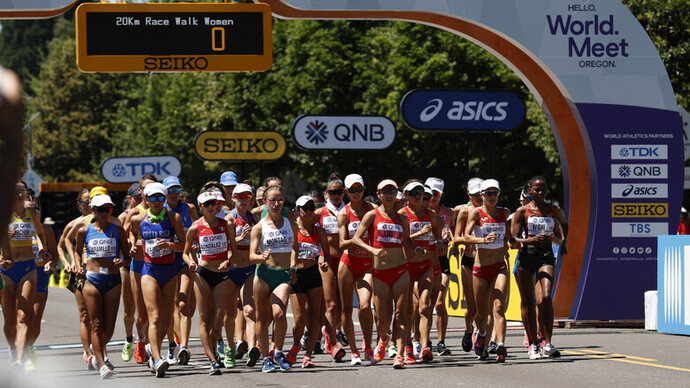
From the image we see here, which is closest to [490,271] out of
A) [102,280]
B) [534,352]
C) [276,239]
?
[534,352]

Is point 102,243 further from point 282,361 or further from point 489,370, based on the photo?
point 489,370

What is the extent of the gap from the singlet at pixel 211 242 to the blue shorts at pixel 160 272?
14.9 inches

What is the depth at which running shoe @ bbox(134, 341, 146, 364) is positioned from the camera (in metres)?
12.5

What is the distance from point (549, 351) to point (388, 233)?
2372 millimetres

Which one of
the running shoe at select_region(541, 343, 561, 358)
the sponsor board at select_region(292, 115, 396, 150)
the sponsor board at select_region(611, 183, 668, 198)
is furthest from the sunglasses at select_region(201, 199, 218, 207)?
the sponsor board at select_region(292, 115, 396, 150)

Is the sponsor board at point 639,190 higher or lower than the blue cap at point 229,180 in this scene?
lower

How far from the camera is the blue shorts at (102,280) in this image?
37.3ft

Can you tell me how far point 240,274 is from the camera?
39.9 feet

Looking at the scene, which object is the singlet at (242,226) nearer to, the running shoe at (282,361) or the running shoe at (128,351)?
the running shoe at (282,361)

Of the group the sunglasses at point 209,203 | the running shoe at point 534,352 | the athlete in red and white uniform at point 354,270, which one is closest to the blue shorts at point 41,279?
the sunglasses at point 209,203

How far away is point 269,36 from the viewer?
15820 millimetres

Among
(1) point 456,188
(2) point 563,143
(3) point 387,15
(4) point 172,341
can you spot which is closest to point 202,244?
(4) point 172,341

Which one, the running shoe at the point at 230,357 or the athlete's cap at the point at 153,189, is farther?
the running shoe at the point at 230,357

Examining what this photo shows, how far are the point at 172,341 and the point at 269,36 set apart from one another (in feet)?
17.2
